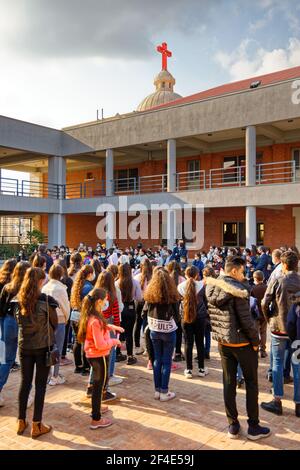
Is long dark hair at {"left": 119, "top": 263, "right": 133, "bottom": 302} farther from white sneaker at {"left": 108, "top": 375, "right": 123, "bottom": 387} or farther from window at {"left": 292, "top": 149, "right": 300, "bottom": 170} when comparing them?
window at {"left": 292, "top": 149, "right": 300, "bottom": 170}

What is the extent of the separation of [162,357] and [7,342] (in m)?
1.96

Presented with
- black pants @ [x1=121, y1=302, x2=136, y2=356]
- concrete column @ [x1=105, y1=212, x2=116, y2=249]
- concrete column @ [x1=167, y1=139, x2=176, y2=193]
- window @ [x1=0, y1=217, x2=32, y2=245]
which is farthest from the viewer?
window @ [x1=0, y1=217, x2=32, y2=245]

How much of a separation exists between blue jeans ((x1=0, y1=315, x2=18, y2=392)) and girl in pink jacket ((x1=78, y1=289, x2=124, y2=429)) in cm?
110

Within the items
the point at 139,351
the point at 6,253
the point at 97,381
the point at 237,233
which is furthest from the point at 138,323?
the point at 6,253

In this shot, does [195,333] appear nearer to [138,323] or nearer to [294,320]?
[138,323]

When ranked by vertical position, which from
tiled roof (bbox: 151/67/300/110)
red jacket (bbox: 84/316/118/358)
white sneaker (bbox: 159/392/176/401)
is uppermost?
tiled roof (bbox: 151/67/300/110)

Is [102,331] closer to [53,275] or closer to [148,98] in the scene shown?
[53,275]

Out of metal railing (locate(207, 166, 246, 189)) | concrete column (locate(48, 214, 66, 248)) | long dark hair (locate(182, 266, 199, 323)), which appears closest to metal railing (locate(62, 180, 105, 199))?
concrete column (locate(48, 214, 66, 248))

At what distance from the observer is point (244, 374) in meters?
4.00

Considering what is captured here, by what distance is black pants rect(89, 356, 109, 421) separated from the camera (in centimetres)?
421

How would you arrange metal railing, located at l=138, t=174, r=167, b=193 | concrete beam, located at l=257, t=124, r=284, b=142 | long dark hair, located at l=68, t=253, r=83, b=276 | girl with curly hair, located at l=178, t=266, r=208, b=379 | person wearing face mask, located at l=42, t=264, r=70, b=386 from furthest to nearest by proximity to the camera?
1. metal railing, located at l=138, t=174, r=167, b=193
2. concrete beam, located at l=257, t=124, r=284, b=142
3. long dark hair, located at l=68, t=253, r=83, b=276
4. girl with curly hair, located at l=178, t=266, r=208, b=379
5. person wearing face mask, located at l=42, t=264, r=70, b=386

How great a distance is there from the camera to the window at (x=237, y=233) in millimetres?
20850

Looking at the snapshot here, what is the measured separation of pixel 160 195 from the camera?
762 inches

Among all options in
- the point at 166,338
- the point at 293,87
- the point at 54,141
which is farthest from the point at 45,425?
the point at 54,141
